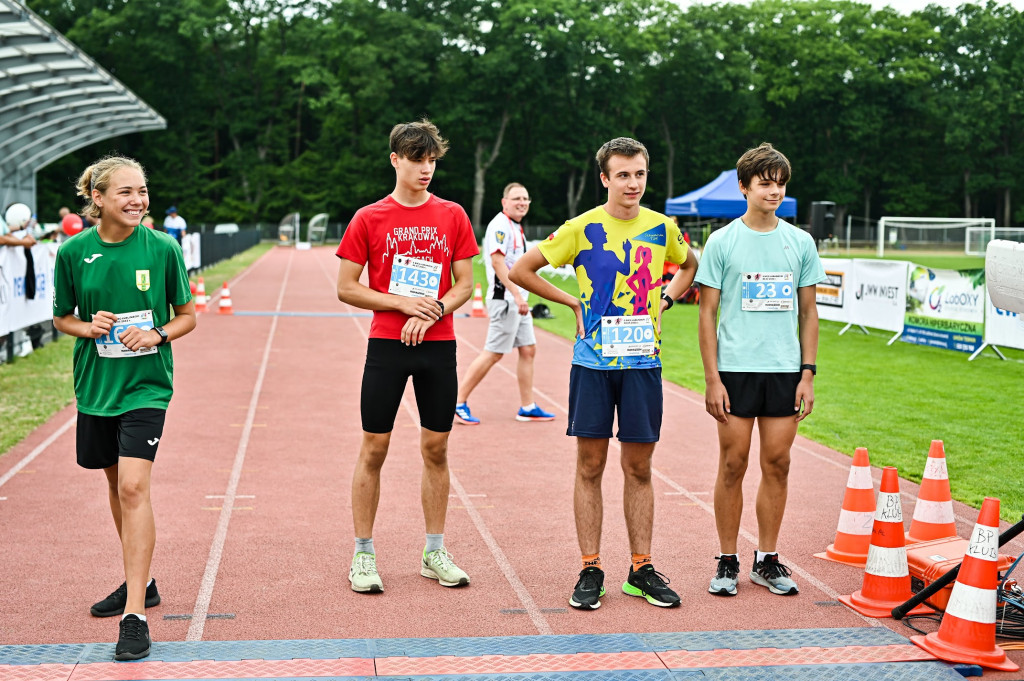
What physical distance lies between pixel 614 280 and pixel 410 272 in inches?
36.8

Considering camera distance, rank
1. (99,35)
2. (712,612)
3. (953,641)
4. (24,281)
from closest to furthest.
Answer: (953,641) → (712,612) → (24,281) → (99,35)

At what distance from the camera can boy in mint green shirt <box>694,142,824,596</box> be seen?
16.2 ft

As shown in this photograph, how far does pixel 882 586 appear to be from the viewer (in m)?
4.75

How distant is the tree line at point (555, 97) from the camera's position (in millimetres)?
72750

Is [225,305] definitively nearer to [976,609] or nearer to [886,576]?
[886,576]

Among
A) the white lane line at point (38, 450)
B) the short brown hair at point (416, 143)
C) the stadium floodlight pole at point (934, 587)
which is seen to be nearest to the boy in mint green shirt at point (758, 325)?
the stadium floodlight pole at point (934, 587)

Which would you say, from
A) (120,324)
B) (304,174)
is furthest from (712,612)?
(304,174)

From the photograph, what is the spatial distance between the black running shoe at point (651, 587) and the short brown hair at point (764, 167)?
1.83m

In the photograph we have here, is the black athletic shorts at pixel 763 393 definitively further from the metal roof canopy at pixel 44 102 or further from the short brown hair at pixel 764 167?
the metal roof canopy at pixel 44 102

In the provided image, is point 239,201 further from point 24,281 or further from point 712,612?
point 712,612

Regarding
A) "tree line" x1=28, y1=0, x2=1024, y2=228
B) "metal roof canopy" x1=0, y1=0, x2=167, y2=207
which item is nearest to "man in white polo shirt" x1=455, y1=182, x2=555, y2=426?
"metal roof canopy" x1=0, y1=0, x2=167, y2=207

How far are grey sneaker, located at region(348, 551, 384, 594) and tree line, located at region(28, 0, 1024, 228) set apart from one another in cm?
6781

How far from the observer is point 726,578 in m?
4.98

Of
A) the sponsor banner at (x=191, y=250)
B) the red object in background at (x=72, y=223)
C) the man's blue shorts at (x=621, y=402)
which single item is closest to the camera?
the man's blue shorts at (x=621, y=402)
